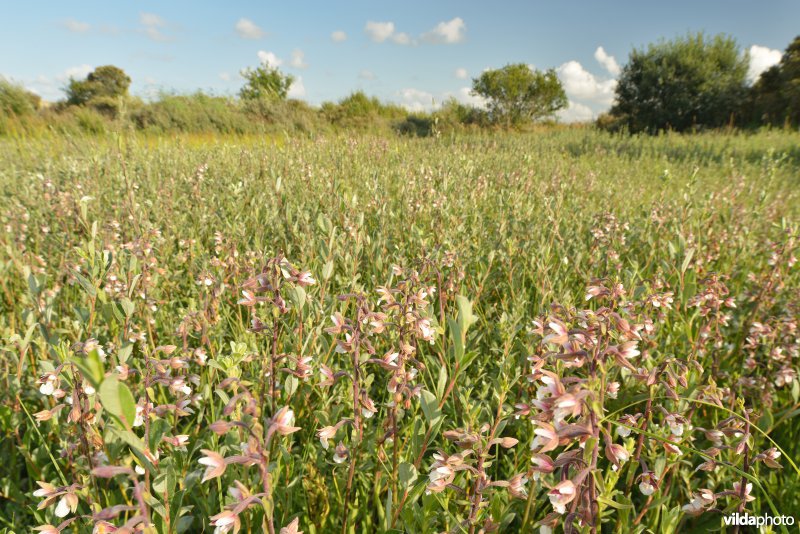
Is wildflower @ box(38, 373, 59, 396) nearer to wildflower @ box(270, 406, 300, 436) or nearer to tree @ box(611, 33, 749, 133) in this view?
wildflower @ box(270, 406, 300, 436)

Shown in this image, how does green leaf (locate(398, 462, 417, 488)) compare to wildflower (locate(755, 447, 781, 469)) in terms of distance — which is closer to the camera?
green leaf (locate(398, 462, 417, 488))

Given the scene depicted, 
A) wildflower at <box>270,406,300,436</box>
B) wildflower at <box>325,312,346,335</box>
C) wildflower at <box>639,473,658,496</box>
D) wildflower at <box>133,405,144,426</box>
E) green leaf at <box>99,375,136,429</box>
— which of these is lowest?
wildflower at <box>639,473,658,496</box>

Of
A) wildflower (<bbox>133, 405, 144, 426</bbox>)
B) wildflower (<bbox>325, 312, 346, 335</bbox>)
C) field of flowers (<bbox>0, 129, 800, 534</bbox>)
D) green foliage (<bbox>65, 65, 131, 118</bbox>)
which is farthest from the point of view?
green foliage (<bbox>65, 65, 131, 118</bbox>)

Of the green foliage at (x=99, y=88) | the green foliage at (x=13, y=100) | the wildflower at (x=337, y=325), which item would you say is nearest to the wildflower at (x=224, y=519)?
the wildflower at (x=337, y=325)

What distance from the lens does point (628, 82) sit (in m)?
23.4

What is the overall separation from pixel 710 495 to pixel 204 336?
6.25 feet

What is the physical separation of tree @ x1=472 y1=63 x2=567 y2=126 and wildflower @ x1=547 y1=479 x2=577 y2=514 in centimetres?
2814

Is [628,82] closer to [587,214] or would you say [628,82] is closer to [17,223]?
[587,214]

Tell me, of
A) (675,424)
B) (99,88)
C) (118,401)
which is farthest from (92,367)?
(99,88)

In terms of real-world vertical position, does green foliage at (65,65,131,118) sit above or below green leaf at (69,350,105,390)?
above

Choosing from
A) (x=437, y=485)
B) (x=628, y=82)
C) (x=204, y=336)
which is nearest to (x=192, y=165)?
(x=204, y=336)

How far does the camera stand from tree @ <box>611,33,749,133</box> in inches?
857

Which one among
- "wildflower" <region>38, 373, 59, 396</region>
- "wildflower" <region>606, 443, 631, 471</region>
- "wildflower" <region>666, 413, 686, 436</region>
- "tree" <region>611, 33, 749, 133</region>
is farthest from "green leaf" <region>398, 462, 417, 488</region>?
"tree" <region>611, 33, 749, 133</region>

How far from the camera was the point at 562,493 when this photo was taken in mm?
756
